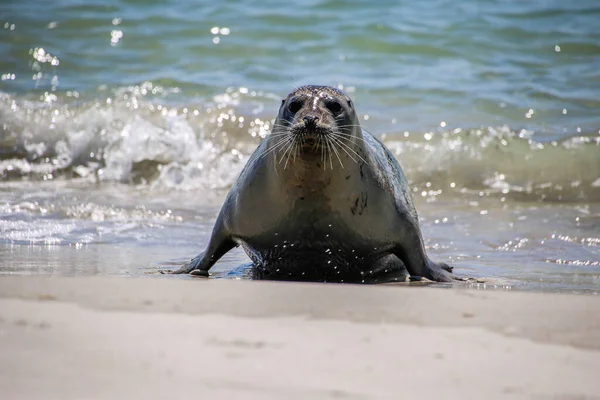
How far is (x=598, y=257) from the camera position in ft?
21.1

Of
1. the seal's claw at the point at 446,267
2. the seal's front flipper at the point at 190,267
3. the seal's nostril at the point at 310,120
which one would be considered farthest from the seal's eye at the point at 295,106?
the seal's claw at the point at 446,267

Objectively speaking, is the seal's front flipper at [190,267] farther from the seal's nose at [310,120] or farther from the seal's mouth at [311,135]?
the seal's nose at [310,120]

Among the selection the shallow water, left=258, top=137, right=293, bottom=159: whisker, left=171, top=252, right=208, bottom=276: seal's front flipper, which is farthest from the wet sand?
the shallow water

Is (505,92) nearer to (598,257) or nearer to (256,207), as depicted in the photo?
(598,257)

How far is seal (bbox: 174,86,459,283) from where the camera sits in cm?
501

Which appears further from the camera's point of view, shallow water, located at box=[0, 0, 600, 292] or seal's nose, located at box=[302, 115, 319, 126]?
shallow water, located at box=[0, 0, 600, 292]

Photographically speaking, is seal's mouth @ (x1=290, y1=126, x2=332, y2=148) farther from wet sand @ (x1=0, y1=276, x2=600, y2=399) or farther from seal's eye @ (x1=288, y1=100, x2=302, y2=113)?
wet sand @ (x1=0, y1=276, x2=600, y2=399)

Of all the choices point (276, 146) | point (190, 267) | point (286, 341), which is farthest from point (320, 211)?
point (286, 341)

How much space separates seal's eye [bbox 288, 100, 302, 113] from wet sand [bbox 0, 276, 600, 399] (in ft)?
4.86

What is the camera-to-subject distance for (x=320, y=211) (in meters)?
5.07

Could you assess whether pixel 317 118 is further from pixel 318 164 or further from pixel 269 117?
pixel 269 117

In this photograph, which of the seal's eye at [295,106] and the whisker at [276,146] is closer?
the whisker at [276,146]

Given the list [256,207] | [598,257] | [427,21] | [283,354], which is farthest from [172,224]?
[427,21]

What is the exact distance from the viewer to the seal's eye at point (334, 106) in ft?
16.7
